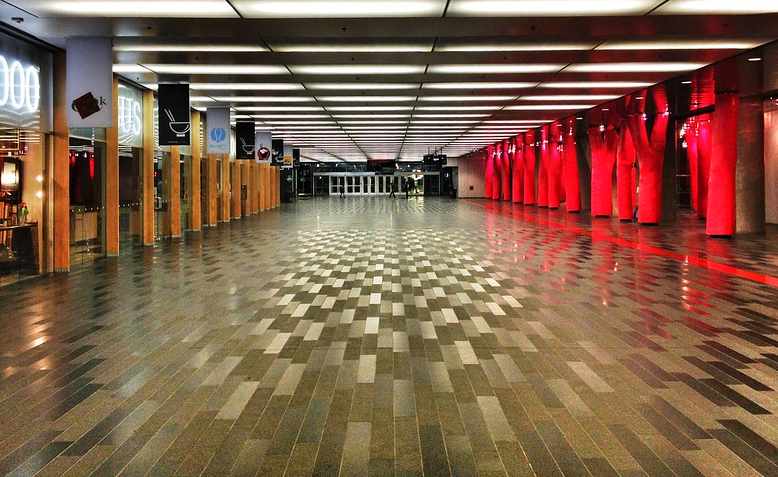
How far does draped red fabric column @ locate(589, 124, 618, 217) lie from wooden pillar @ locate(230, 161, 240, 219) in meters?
14.8

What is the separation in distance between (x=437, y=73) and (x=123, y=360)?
1029cm

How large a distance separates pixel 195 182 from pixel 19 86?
10695mm

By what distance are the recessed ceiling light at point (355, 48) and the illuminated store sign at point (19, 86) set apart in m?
3.94

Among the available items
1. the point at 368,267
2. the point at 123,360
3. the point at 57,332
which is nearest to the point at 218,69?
the point at 368,267

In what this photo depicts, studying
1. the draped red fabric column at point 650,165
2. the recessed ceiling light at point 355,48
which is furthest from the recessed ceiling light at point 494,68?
the draped red fabric column at point 650,165

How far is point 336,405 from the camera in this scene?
441 centimetres

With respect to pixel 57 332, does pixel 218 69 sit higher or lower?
higher

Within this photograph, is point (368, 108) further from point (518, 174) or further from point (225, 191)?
point (518, 174)

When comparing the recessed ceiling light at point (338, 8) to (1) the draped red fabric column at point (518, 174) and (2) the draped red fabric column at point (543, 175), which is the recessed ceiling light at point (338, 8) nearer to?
(2) the draped red fabric column at point (543, 175)

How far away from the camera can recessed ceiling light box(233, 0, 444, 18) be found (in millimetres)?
8859

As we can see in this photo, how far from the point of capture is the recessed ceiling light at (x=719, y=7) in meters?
9.12

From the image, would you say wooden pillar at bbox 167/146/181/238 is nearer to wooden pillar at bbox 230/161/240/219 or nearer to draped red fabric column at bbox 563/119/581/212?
wooden pillar at bbox 230/161/240/219

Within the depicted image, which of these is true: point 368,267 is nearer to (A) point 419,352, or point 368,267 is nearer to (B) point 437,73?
(B) point 437,73

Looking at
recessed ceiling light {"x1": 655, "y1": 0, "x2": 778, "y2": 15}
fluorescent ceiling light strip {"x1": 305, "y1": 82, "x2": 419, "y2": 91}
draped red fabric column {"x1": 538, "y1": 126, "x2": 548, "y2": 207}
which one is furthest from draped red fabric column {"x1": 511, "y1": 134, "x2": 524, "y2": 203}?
recessed ceiling light {"x1": 655, "y1": 0, "x2": 778, "y2": 15}
